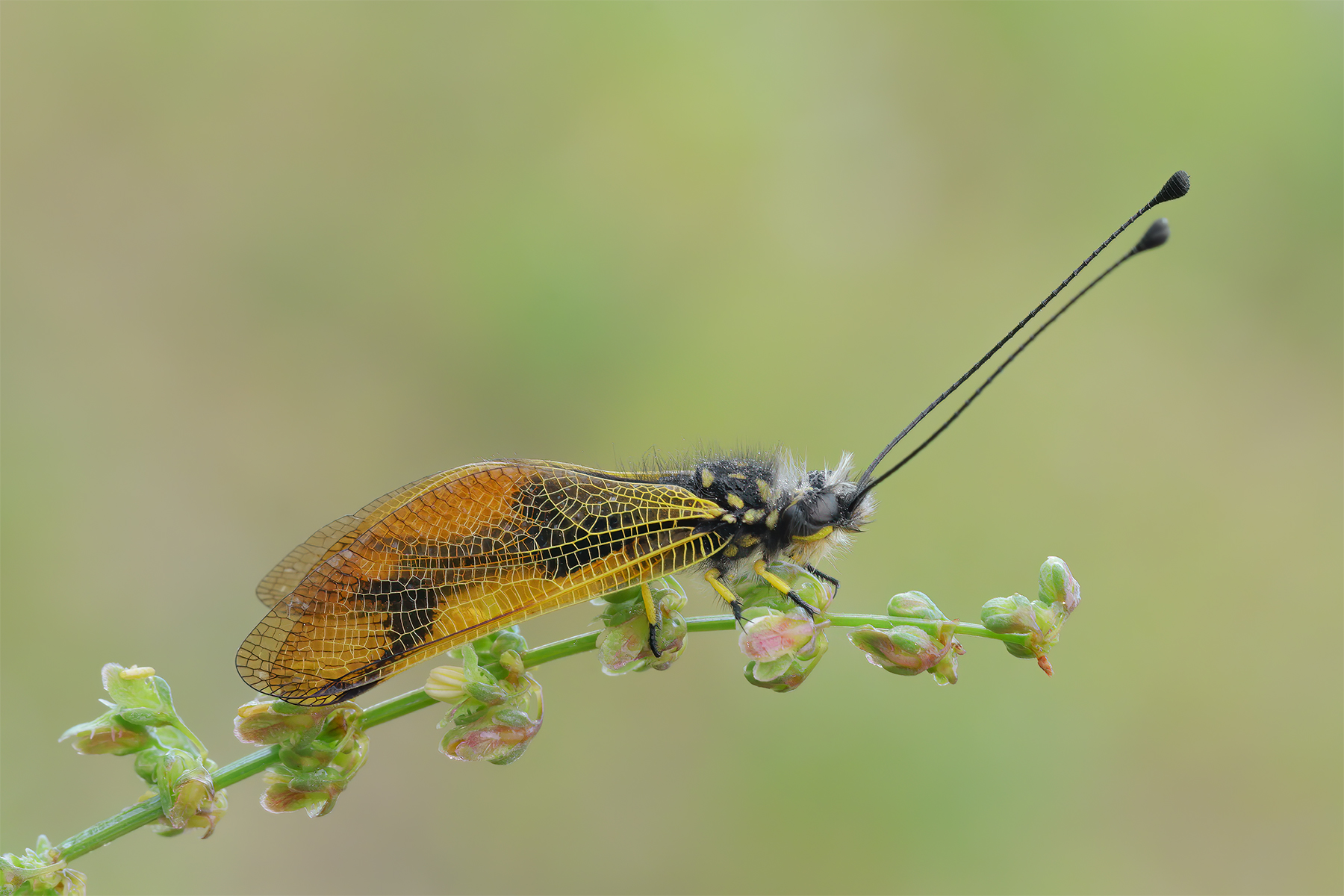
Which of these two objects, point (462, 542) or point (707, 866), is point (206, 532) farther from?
point (462, 542)

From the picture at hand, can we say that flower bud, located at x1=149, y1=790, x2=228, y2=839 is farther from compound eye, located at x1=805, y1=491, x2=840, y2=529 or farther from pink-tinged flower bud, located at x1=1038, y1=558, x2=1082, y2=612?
pink-tinged flower bud, located at x1=1038, y1=558, x2=1082, y2=612

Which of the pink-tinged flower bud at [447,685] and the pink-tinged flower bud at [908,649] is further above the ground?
the pink-tinged flower bud at [908,649]

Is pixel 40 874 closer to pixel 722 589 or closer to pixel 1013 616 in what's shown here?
pixel 722 589

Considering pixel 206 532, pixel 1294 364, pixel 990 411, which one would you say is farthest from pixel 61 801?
pixel 1294 364

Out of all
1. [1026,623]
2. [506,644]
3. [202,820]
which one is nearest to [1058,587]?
[1026,623]

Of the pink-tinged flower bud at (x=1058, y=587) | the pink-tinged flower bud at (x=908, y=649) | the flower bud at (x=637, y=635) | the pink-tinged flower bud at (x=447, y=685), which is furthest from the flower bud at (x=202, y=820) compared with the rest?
the pink-tinged flower bud at (x=1058, y=587)

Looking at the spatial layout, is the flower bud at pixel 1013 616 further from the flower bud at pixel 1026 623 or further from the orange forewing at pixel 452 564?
the orange forewing at pixel 452 564
